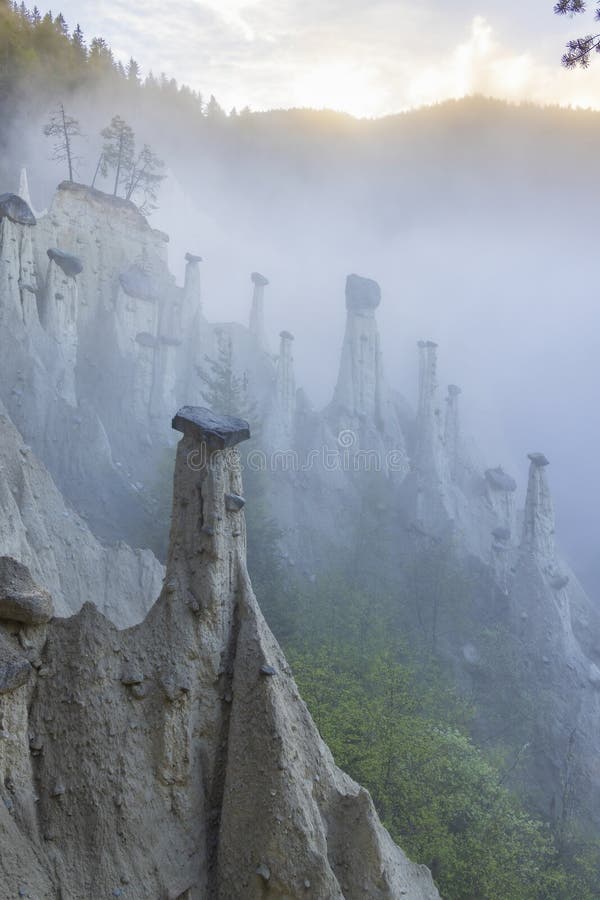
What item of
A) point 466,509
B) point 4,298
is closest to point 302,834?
point 4,298

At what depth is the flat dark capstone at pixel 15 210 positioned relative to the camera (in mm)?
24031

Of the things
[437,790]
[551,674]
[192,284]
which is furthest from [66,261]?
[551,674]

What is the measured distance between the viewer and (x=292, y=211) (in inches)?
4301

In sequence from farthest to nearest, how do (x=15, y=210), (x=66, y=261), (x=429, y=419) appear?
(x=429, y=419), (x=66, y=261), (x=15, y=210)

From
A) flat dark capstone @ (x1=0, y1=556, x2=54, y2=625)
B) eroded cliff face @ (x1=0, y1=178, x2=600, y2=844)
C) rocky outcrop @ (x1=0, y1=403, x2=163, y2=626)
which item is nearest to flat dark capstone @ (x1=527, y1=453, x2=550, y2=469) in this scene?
eroded cliff face @ (x1=0, y1=178, x2=600, y2=844)

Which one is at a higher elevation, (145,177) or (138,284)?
(145,177)

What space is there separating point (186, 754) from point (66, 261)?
85.7 ft

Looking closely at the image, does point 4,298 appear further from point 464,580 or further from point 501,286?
point 501,286

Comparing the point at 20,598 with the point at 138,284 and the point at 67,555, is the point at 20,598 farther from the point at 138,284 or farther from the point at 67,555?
the point at 138,284

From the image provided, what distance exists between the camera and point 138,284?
35281 mm

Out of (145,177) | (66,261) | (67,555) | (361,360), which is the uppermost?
(145,177)

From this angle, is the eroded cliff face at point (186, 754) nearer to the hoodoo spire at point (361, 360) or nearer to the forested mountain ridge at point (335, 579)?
the forested mountain ridge at point (335, 579)

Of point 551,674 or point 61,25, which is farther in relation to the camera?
point 61,25

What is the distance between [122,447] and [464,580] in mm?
19458
